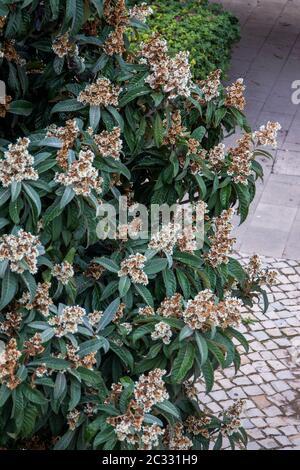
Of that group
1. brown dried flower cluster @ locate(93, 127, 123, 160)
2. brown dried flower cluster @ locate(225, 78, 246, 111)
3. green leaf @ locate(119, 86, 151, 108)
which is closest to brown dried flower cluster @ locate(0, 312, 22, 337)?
brown dried flower cluster @ locate(93, 127, 123, 160)

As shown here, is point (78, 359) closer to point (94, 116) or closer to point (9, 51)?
point (94, 116)

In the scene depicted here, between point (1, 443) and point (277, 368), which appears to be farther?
point (277, 368)

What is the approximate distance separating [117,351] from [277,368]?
291 cm

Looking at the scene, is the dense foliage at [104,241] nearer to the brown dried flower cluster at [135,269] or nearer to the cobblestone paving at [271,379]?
the brown dried flower cluster at [135,269]

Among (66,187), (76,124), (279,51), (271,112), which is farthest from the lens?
(279,51)

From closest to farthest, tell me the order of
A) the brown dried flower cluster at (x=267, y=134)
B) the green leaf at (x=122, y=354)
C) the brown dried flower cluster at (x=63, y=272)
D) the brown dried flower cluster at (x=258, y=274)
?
the brown dried flower cluster at (x=63, y=272)
the green leaf at (x=122, y=354)
the brown dried flower cluster at (x=267, y=134)
the brown dried flower cluster at (x=258, y=274)

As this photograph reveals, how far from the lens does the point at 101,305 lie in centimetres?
371

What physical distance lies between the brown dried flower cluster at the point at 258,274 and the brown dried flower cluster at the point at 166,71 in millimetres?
1036

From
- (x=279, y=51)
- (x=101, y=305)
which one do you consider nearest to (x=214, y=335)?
(x=101, y=305)

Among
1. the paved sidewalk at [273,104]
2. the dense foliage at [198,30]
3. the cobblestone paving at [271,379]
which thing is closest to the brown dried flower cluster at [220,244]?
the cobblestone paving at [271,379]

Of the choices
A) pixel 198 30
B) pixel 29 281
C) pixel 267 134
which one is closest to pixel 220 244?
pixel 267 134

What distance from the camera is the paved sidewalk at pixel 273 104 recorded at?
→ 7801 millimetres

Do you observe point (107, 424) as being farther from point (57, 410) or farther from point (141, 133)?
point (141, 133)

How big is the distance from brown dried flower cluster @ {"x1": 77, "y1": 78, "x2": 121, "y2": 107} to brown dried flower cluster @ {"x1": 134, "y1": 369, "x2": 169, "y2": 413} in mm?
1120
